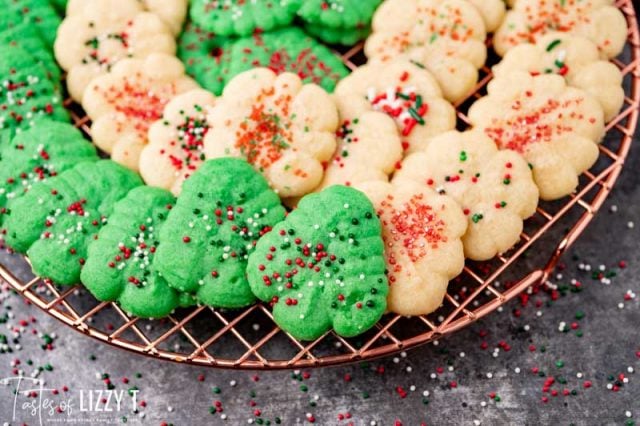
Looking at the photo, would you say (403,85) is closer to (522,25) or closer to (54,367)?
(522,25)

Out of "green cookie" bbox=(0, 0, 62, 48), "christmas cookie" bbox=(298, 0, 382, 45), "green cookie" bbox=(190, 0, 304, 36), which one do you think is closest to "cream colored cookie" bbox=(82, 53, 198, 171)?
"green cookie" bbox=(190, 0, 304, 36)

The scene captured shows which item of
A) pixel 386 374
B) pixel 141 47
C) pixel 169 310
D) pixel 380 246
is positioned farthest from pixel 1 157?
pixel 386 374

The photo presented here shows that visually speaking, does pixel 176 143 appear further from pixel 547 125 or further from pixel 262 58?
pixel 547 125

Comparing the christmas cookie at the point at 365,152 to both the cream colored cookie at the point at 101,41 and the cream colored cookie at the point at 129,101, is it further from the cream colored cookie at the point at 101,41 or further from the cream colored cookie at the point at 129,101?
the cream colored cookie at the point at 101,41

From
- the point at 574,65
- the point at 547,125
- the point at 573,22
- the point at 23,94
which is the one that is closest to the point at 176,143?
the point at 23,94

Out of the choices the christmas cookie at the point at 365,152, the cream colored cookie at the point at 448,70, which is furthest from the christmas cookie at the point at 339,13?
the christmas cookie at the point at 365,152

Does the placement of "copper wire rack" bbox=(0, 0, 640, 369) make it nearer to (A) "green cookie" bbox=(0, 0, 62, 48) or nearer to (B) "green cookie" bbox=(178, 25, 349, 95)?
(B) "green cookie" bbox=(178, 25, 349, 95)
